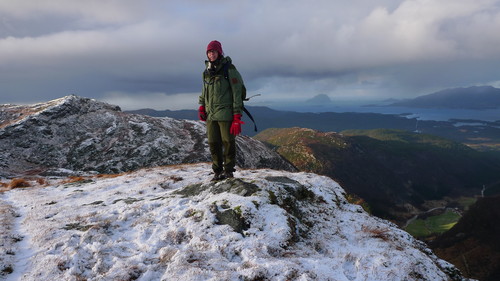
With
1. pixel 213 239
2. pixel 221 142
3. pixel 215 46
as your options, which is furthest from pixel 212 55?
pixel 213 239

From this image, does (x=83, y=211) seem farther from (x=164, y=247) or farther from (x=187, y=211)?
(x=164, y=247)

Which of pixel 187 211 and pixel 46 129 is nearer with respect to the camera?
pixel 187 211

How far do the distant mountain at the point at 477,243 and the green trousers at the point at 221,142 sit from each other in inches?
6448

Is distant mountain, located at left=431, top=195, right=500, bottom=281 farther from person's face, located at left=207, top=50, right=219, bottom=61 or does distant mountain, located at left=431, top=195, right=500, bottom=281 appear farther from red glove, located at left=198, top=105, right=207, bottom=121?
person's face, located at left=207, top=50, right=219, bottom=61

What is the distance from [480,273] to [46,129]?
178m

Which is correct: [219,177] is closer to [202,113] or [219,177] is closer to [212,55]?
[202,113]

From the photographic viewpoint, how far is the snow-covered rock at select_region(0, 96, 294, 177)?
26422 millimetres

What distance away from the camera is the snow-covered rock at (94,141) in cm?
2642

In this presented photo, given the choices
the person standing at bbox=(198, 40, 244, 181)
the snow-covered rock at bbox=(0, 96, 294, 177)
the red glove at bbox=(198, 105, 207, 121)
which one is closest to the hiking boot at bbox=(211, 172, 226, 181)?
the person standing at bbox=(198, 40, 244, 181)

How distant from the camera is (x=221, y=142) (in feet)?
39.2

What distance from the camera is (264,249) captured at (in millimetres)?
6781

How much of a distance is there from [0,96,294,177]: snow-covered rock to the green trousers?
16.3 metres

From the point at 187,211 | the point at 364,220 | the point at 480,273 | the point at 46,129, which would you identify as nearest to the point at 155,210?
the point at 187,211

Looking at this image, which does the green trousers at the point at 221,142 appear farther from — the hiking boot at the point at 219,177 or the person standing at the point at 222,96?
the hiking boot at the point at 219,177
